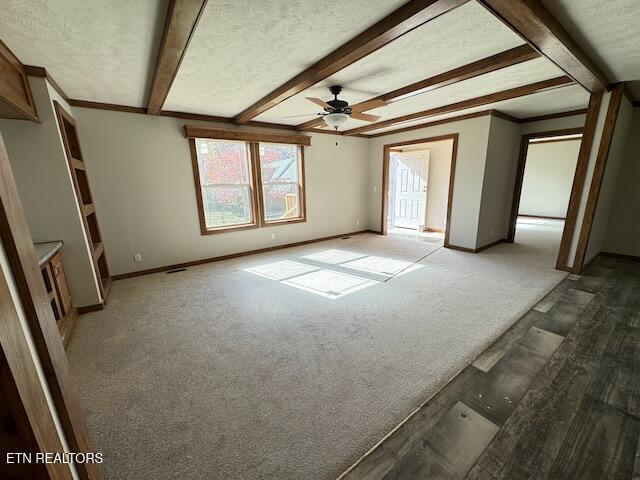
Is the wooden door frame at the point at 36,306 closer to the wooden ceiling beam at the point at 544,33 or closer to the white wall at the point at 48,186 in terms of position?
the wooden ceiling beam at the point at 544,33

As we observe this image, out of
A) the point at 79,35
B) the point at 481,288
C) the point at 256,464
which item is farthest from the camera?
the point at 481,288

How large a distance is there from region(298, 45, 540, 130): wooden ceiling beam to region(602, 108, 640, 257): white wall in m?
3.32

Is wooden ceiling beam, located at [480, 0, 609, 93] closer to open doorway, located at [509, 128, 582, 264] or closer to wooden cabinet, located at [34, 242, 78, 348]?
wooden cabinet, located at [34, 242, 78, 348]

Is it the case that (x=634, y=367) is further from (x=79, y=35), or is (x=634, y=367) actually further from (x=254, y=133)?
(x=254, y=133)

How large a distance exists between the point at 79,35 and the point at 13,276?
2.16 metres

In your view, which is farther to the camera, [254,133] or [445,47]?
[254,133]

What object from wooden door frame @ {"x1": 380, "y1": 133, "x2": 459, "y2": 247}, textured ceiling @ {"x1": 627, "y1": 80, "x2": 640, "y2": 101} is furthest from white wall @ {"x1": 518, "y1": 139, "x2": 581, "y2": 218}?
wooden door frame @ {"x1": 380, "y1": 133, "x2": 459, "y2": 247}

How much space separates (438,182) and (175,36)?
625cm

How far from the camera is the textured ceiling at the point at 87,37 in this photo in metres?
1.56

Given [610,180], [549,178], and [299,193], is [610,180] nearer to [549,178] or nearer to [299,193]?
[299,193]

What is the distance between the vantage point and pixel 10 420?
545 mm

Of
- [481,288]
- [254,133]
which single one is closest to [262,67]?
[254,133]

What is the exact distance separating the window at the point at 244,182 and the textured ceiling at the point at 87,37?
1586mm

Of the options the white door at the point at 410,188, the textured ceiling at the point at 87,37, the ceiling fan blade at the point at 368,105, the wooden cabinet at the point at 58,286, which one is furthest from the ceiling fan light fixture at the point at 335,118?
the white door at the point at 410,188
